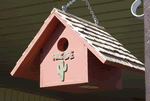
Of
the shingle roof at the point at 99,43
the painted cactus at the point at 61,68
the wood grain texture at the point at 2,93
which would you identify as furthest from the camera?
the wood grain texture at the point at 2,93

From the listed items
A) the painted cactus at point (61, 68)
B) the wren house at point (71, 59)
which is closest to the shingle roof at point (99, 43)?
the wren house at point (71, 59)

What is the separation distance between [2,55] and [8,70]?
109 centimetres

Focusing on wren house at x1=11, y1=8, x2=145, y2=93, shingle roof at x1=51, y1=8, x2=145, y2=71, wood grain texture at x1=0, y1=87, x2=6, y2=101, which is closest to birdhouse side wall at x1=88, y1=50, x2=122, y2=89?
wren house at x1=11, y1=8, x2=145, y2=93

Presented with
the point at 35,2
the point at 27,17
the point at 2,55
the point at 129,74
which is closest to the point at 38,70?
the point at 35,2

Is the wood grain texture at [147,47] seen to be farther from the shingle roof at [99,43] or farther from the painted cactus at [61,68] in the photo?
the painted cactus at [61,68]

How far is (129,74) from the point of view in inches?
238

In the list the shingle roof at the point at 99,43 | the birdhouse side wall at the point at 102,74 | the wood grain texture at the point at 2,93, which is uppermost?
the shingle roof at the point at 99,43

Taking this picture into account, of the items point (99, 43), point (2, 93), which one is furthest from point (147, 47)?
point (2, 93)

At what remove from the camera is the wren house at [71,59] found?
2129 mm

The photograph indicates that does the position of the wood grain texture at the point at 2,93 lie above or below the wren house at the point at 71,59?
below

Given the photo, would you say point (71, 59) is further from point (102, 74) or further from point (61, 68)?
point (102, 74)

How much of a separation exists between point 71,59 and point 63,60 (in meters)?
0.08

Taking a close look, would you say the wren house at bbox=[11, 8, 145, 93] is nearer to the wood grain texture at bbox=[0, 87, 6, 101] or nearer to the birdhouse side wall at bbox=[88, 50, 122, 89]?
the birdhouse side wall at bbox=[88, 50, 122, 89]

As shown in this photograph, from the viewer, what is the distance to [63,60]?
2260mm
